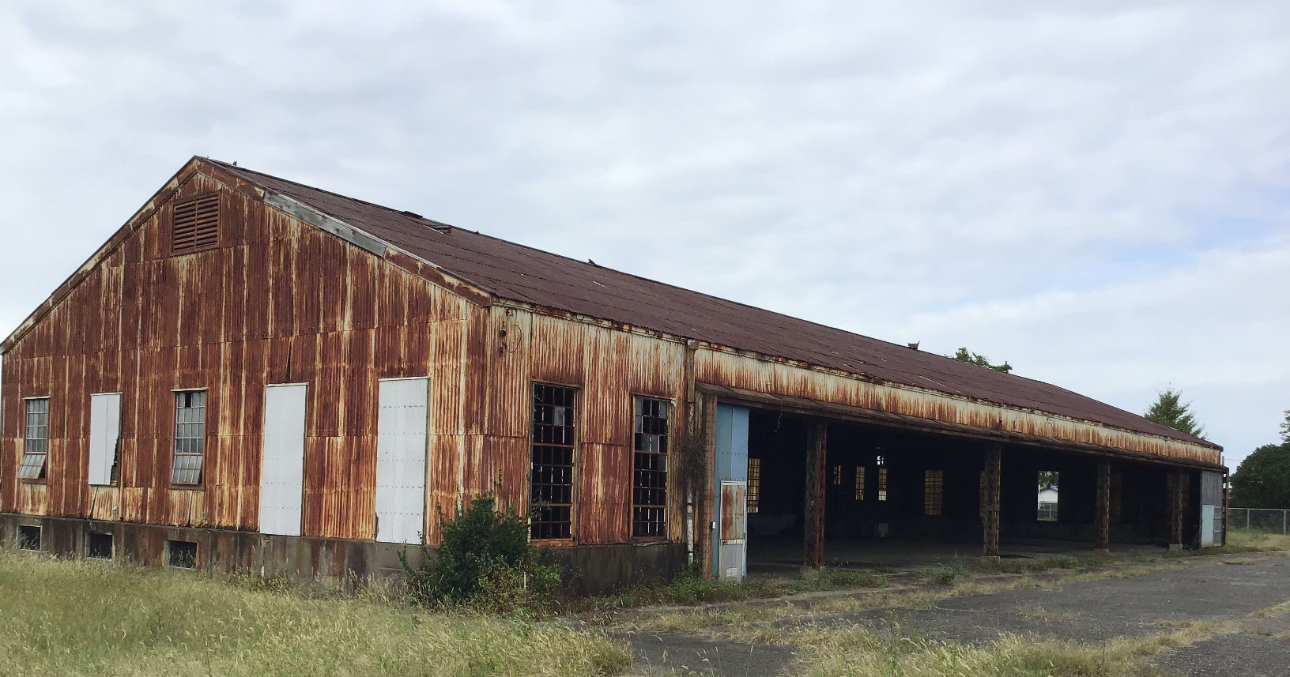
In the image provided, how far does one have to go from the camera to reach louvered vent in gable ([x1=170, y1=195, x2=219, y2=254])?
21453 mm

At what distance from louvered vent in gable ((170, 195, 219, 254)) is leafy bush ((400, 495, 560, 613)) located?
340 inches

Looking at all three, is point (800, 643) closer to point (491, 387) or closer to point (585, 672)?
point (585, 672)

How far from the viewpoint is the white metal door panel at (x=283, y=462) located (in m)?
19.1

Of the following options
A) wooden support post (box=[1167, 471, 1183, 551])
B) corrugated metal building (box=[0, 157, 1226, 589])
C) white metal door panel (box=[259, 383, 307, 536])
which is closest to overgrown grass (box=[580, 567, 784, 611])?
corrugated metal building (box=[0, 157, 1226, 589])

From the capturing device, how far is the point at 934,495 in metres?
44.8

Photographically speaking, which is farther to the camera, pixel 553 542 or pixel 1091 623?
pixel 553 542

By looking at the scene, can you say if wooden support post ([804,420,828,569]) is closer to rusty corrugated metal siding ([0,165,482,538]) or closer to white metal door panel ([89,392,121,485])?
Result: rusty corrugated metal siding ([0,165,482,538])

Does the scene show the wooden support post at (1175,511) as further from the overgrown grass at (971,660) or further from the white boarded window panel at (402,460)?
the white boarded window panel at (402,460)

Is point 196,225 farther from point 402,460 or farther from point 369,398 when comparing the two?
point 402,460

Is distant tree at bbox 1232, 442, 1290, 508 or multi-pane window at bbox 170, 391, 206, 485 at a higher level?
multi-pane window at bbox 170, 391, 206, 485

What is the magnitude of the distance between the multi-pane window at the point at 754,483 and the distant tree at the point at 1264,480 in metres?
36.6

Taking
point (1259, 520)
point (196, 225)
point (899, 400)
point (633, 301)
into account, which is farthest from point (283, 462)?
point (1259, 520)

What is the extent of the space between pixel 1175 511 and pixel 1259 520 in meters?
18.3

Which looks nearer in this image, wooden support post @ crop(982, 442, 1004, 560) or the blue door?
the blue door
